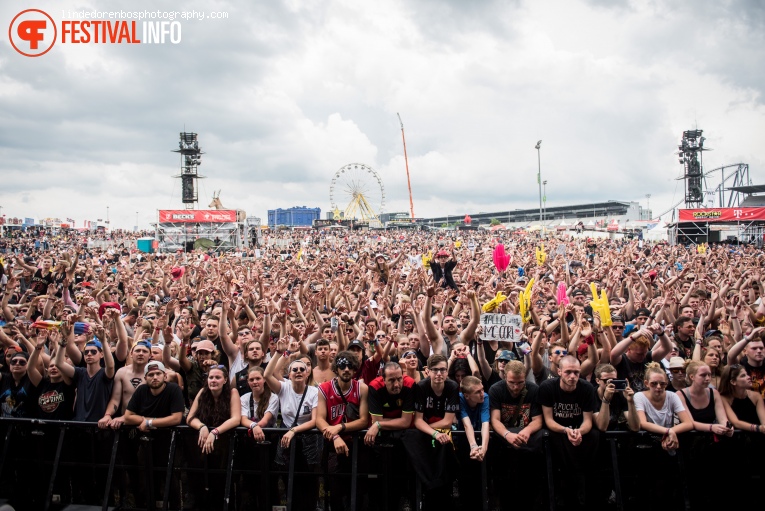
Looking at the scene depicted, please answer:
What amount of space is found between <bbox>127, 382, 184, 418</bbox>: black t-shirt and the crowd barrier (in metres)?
0.18

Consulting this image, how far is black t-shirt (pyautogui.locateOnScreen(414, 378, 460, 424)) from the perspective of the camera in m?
4.75

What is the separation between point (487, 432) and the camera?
4586 mm

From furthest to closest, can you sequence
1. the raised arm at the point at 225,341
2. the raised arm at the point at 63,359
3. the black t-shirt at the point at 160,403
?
the raised arm at the point at 225,341 → the raised arm at the point at 63,359 → the black t-shirt at the point at 160,403

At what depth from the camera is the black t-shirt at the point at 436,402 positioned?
4.75 m

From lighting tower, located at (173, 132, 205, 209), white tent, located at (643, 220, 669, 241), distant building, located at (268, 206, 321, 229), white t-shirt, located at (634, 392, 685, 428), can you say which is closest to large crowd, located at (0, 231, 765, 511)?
white t-shirt, located at (634, 392, 685, 428)

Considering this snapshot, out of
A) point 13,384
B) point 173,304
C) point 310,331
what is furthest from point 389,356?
point 173,304

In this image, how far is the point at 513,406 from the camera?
15.7ft

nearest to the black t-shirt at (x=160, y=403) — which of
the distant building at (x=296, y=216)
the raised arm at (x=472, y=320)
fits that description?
the raised arm at (x=472, y=320)

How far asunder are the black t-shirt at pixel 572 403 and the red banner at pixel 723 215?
38.4 m

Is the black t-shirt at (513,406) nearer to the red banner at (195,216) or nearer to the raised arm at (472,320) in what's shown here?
the raised arm at (472,320)

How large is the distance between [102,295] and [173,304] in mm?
2088

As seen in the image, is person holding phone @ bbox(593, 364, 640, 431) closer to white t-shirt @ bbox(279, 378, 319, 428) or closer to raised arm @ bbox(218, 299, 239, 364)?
white t-shirt @ bbox(279, 378, 319, 428)

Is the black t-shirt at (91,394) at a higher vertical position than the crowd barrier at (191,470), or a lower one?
higher

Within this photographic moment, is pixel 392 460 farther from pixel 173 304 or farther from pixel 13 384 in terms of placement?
pixel 173 304
